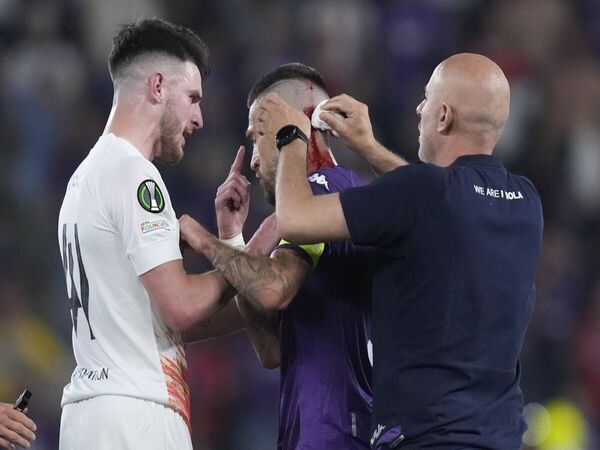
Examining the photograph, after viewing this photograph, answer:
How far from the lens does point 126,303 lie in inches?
174

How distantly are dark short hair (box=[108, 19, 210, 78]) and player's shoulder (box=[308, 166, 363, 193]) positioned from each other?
73 cm

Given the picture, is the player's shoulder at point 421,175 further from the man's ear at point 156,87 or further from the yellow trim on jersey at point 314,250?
the man's ear at point 156,87

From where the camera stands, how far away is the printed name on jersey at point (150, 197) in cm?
438

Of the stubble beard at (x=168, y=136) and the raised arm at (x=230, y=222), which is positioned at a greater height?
the stubble beard at (x=168, y=136)

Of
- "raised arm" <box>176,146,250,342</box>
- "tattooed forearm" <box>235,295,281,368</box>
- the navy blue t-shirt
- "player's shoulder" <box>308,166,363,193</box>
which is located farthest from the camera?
"raised arm" <box>176,146,250,342</box>

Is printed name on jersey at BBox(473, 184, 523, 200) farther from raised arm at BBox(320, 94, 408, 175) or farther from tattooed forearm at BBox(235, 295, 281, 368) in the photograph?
tattooed forearm at BBox(235, 295, 281, 368)

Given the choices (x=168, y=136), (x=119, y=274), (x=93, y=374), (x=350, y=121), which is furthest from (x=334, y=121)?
(x=93, y=374)

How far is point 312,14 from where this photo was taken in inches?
442

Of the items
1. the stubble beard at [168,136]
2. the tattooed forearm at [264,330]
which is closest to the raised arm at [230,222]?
the tattooed forearm at [264,330]

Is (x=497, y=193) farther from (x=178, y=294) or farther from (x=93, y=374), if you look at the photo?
(x=93, y=374)

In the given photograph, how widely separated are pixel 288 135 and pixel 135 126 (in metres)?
0.64

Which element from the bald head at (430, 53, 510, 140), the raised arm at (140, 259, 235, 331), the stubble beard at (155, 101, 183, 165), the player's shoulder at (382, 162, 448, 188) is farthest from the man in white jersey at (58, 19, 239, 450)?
the bald head at (430, 53, 510, 140)

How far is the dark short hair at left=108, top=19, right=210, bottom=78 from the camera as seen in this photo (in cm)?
477

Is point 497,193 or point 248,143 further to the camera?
point 248,143
